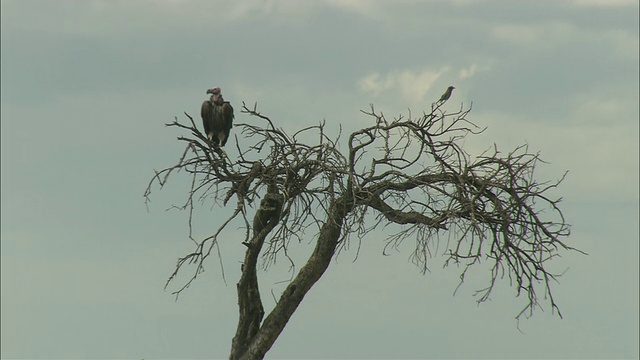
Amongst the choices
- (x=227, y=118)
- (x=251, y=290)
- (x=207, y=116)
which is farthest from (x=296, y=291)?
(x=207, y=116)

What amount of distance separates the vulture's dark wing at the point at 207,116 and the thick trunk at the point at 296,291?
2682 mm

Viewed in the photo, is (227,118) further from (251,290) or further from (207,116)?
(251,290)

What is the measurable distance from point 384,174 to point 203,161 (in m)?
2.24

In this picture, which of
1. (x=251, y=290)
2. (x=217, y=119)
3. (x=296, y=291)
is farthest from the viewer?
(x=217, y=119)

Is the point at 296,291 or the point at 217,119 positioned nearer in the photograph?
the point at 296,291

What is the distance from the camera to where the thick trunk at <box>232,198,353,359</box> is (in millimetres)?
11062

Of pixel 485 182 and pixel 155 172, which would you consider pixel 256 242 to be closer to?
pixel 155 172

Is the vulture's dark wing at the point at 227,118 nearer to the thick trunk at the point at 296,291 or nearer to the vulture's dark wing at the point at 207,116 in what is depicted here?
the vulture's dark wing at the point at 207,116

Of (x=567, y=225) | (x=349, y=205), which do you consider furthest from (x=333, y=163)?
(x=567, y=225)

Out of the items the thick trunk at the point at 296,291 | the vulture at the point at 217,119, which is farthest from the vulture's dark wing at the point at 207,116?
the thick trunk at the point at 296,291

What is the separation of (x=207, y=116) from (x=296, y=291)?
3.13 m

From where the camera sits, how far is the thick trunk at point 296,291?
1106 centimetres

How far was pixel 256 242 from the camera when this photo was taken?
1105 centimetres

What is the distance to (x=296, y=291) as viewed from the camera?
11156mm
